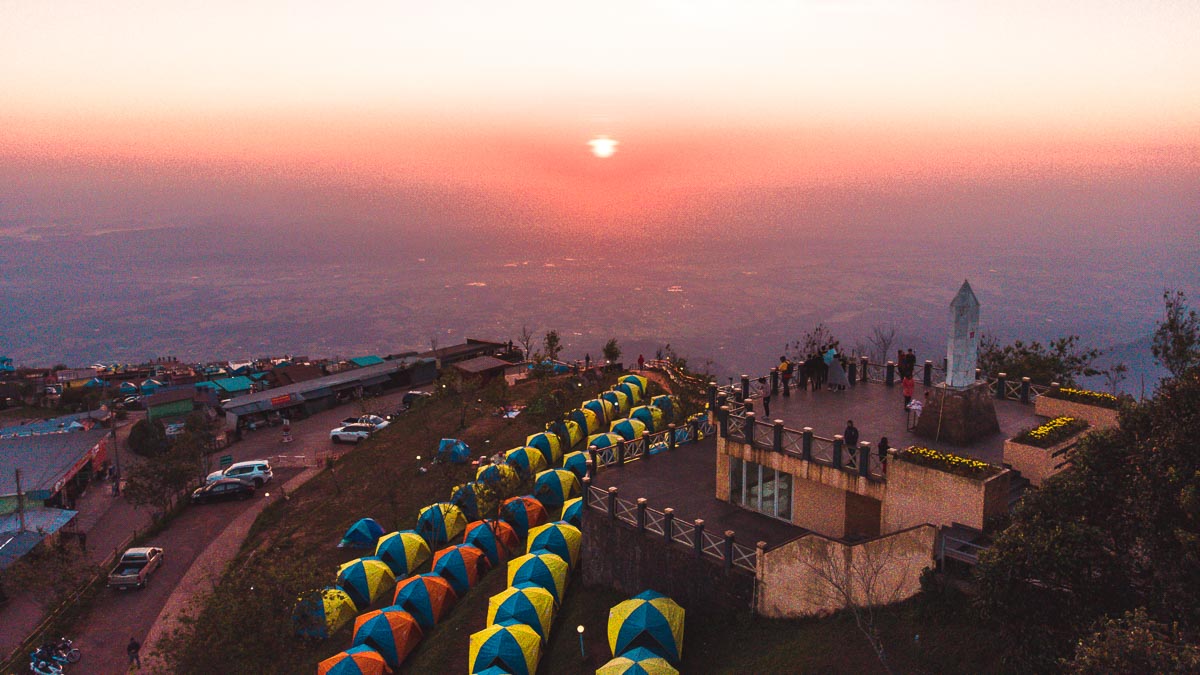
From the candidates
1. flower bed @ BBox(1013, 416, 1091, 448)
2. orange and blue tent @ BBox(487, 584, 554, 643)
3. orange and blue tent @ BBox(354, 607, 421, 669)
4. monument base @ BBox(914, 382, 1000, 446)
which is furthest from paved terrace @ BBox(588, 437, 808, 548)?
orange and blue tent @ BBox(354, 607, 421, 669)

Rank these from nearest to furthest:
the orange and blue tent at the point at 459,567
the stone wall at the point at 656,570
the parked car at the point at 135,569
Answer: the stone wall at the point at 656,570
the orange and blue tent at the point at 459,567
the parked car at the point at 135,569

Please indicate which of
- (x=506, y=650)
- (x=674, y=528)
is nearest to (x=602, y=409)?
(x=674, y=528)

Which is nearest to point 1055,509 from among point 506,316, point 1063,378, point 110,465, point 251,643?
point 251,643

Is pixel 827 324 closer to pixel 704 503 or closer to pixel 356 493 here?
pixel 356 493

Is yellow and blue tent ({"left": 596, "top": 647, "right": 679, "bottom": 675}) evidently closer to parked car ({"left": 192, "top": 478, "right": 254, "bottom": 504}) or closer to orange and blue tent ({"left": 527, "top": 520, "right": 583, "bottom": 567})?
orange and blue tent ({"left": 527, "top": 520, "right": 583, "bottom": 567})

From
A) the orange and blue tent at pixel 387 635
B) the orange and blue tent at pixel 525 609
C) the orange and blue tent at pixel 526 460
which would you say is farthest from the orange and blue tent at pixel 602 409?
the orange and blue tent at pixel 525 609

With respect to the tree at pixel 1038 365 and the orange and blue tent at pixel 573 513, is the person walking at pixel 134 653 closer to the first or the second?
the orange and blue tent at pixel 573 513
